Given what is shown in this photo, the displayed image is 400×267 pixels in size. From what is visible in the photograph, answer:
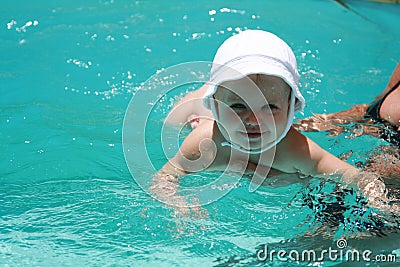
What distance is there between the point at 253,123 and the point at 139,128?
1007 millimetres

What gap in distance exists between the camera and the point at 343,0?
5484 mm

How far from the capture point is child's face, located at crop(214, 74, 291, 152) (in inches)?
85.4

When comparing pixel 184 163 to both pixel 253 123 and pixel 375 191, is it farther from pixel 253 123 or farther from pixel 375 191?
pixel 375 191

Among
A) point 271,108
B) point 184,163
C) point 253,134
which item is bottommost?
point 184,163

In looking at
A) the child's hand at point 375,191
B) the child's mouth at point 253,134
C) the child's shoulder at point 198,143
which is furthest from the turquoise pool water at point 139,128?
the child's mouth at point 253,134

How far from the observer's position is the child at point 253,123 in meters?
2.18

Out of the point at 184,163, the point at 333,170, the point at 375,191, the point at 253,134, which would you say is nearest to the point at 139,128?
the point at 184,163

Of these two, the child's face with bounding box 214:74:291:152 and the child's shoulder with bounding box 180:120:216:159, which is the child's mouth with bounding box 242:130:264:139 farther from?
the child's shoulder with bounding box 180:120:216:159

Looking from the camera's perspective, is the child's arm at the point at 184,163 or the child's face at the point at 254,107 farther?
the child's arm at the point at 184,163

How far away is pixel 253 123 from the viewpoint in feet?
7.17

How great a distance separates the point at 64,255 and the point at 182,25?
2859 millimetres

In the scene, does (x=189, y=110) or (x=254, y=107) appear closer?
(x=254, y=107)

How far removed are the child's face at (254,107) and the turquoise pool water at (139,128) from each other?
0.38 meters

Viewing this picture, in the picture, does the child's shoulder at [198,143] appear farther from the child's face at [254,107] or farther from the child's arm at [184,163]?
the child's face at [254,107]
